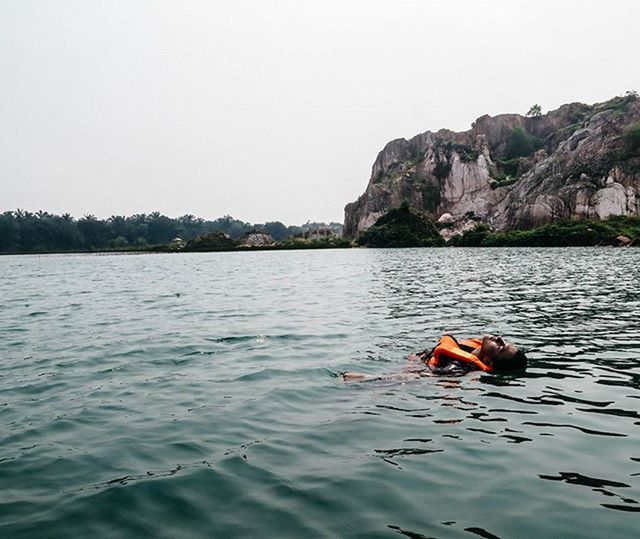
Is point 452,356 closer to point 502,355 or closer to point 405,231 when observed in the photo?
point 502,355

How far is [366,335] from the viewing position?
1509 centimetres

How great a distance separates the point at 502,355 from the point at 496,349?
0.65ft

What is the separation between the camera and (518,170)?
493ft

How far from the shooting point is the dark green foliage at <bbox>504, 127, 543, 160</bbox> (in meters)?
166

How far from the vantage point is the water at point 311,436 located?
4.85m

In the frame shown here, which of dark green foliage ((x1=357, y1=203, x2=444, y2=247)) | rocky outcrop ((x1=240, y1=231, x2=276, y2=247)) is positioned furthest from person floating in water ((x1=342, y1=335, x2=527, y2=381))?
rocky outcrop ((x1=240, y1=231, x2=276, y2=247))

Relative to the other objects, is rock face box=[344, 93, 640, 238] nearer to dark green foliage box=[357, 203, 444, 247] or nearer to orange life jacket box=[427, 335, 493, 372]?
dark green foliage box=[357, 203, 444, 247]

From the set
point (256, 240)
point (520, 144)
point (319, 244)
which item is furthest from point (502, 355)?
point (520, 144)

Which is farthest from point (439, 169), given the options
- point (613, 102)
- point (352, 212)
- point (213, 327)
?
point (213, 327)

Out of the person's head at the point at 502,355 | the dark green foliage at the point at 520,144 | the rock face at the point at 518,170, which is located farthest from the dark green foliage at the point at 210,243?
the person's head at the point at 502,355

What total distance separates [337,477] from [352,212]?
173310 mm

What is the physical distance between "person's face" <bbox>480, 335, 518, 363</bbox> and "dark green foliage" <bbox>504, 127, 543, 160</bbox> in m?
171

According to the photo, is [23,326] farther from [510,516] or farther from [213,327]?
[510,516]

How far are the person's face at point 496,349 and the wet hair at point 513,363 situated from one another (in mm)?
57
